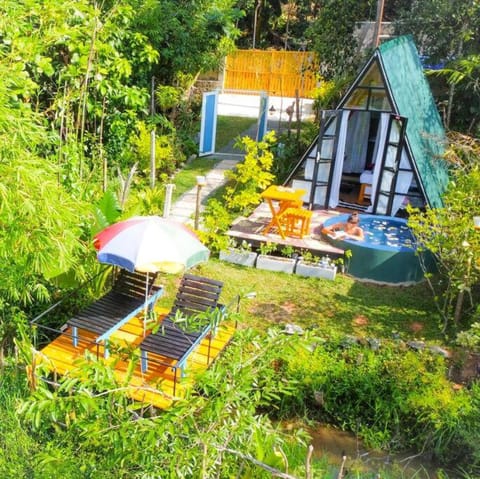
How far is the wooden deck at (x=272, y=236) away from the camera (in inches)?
353

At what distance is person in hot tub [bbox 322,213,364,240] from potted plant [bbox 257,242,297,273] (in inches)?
33.5

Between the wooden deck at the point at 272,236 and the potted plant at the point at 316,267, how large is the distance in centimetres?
22

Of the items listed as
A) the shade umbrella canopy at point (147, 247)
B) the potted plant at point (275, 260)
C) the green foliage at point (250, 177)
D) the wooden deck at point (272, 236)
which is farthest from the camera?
the green foliage at point (250, 177)

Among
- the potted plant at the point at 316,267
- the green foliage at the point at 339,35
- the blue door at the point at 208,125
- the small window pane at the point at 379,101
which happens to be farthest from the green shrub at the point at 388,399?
the green foliage at the point at 339,35

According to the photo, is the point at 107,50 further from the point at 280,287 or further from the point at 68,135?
the point at 280,287

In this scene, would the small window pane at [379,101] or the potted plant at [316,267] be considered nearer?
the potted plant at [316,267]

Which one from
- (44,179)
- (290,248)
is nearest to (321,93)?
(290,248)

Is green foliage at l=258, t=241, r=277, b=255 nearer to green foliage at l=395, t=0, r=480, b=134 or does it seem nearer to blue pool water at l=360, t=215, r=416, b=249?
blue pool water at l=360, t=215, r=416, b=249

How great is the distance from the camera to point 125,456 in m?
2.97

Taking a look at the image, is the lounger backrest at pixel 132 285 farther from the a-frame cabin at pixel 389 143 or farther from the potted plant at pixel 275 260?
the a-frame cabin at pixel 389 143

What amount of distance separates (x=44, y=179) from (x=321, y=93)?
38.4ft

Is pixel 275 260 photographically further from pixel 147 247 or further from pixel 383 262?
pixel 147 247

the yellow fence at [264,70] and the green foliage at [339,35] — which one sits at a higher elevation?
the green foliage at [339,35]

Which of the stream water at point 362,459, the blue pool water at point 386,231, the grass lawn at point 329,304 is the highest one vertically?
the blue pool water at point 386,231
